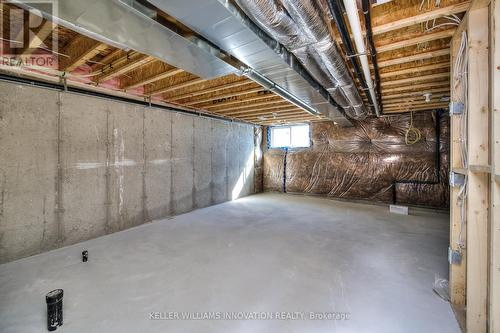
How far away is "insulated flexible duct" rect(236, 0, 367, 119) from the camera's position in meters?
1.33

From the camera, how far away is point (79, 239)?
10.2 ft

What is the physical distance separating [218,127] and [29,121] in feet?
11.7

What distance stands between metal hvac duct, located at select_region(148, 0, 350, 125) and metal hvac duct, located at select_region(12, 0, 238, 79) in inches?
11.1

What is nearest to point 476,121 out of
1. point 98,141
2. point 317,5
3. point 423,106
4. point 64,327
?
point 317,5

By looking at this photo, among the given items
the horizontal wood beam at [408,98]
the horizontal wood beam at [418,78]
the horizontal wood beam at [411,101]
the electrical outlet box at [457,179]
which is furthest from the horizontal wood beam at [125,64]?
the horizontal wood beam at [411,101]

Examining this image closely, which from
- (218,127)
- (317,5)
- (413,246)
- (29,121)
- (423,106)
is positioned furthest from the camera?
(218,127)

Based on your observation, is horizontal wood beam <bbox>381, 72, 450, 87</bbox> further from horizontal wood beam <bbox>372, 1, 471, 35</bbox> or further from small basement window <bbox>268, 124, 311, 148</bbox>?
small basement window <bbox>268, 124, 311, 148</bbox>

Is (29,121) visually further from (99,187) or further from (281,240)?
(281,240)

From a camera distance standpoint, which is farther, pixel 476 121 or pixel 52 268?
pixel 52 268

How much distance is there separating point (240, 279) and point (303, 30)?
87.5 inches


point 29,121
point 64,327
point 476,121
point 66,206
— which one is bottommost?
point 64,327

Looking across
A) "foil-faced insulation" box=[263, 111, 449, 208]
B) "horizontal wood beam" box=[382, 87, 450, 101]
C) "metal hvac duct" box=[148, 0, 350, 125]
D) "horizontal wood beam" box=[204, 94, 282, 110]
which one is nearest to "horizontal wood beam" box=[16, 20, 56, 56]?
"metal hvac duct" box=[148, 0, 350, 125]

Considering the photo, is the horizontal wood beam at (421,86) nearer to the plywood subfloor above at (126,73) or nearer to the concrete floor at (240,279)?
the plywood subfloor above at (126,73)

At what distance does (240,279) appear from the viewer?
6.79 feet
